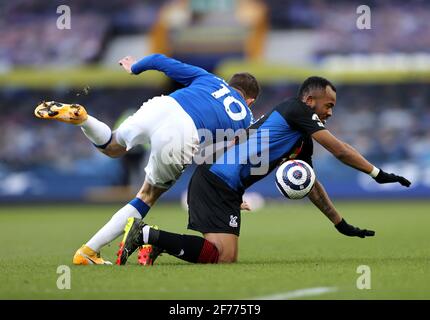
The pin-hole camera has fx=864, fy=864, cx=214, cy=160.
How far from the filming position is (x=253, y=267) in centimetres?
729

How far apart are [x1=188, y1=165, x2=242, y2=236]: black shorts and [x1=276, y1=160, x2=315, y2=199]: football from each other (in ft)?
1.38

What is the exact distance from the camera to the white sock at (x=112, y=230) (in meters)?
7.58

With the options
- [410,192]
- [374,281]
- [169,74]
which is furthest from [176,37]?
[374,281]

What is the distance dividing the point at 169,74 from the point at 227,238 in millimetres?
1689

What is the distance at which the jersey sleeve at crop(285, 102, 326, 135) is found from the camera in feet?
24.3

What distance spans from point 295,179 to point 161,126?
4.19 ft

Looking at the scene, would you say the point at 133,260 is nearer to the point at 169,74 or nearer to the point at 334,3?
the point at 169,74

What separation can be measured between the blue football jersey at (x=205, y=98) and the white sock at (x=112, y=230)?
3.19 ft

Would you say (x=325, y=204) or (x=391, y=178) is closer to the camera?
(x=391, y=178)

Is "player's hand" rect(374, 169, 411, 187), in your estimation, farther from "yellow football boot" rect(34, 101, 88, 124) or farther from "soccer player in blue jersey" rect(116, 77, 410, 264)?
"yellow football boot" rect(34, 101, 88, 124)

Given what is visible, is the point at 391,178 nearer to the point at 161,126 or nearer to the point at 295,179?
the point at 295,179

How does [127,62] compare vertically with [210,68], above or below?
below

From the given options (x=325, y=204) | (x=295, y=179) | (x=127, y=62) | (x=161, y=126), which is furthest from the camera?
(x=127, y=62)

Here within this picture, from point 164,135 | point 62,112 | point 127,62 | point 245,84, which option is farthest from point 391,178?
point 62,112
